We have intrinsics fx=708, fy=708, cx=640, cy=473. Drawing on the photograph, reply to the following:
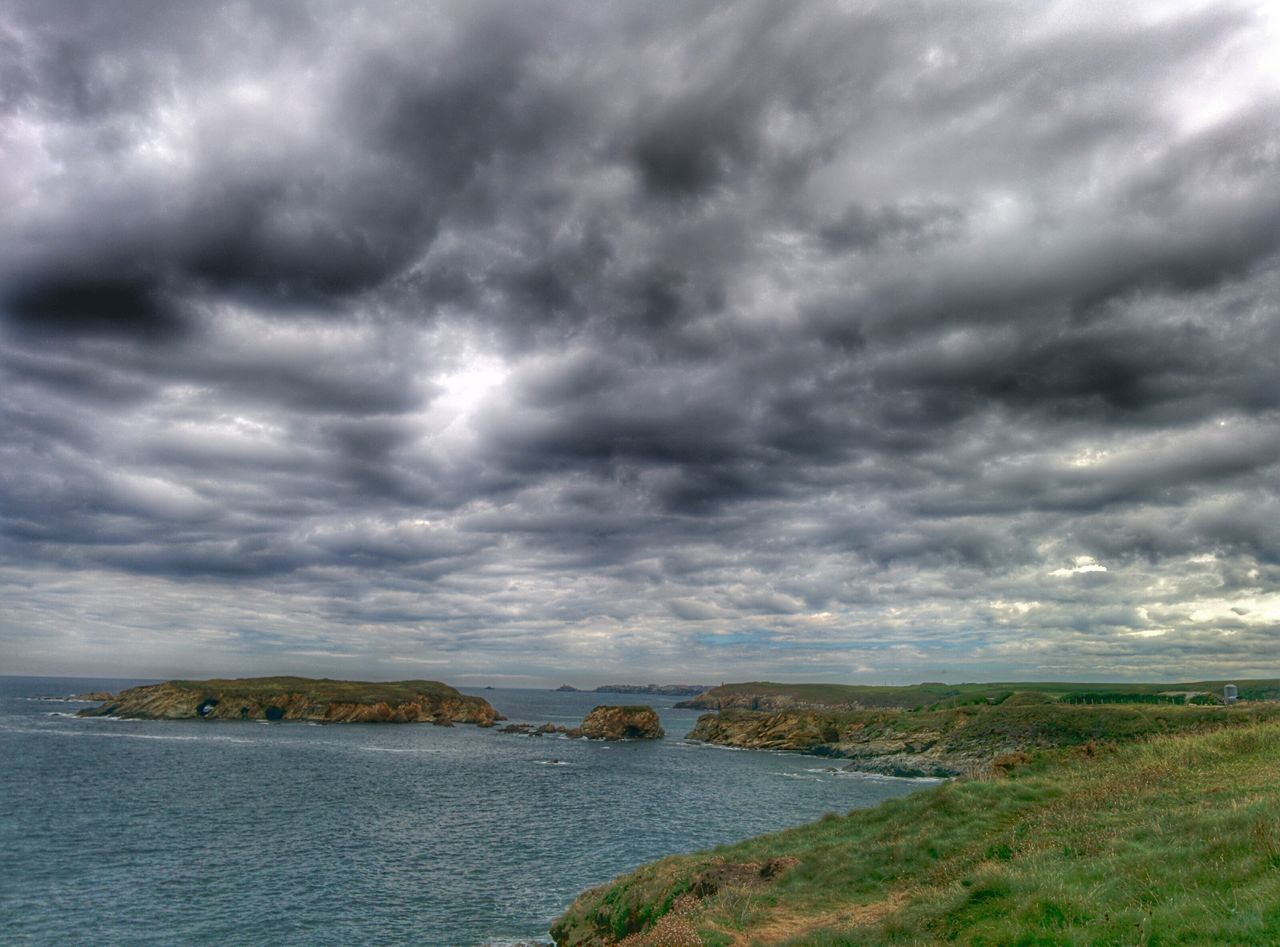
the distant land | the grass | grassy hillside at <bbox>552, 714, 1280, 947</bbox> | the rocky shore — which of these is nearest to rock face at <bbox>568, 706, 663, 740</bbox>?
the rocky shore

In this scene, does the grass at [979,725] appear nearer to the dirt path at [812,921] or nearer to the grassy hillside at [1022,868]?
the grassy hillside at [1022,868]

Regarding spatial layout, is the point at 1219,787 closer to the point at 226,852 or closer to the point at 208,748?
the point at 226,852

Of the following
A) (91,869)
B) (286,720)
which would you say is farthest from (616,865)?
(286,720)

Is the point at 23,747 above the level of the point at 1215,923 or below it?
below

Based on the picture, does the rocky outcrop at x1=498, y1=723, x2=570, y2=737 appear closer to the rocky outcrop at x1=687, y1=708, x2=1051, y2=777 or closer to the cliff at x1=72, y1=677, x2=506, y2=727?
the cliff at x1=72, y1=677, x2=506, y2=727

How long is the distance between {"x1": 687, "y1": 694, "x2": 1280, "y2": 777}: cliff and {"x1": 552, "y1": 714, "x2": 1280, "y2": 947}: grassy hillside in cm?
4758

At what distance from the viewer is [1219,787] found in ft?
71.8

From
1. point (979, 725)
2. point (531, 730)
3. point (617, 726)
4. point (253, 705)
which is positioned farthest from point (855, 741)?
point (253, 705)

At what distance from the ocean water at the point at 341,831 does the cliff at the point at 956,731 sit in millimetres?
11718

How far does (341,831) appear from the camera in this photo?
56656 mm

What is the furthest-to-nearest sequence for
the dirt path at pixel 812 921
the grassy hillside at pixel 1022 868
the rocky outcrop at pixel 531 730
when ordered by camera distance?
the rocky outcrop at pixel 531 730
the dirt path at pixel 812 921
the grassy hillside at pixel 1022 868

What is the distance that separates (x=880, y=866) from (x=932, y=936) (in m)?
9.88

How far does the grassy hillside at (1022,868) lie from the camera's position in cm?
1305

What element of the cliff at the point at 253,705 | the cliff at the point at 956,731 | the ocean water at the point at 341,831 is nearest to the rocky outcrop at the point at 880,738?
the cliff at the point at 956,731
